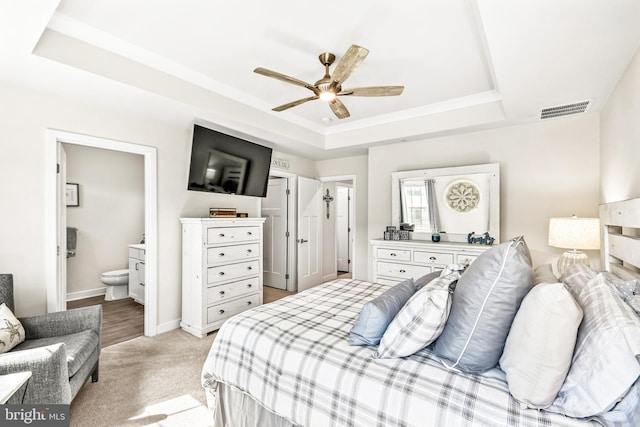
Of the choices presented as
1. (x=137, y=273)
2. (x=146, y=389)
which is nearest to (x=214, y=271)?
(x=146, y=389)

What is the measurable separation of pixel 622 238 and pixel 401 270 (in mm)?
2112

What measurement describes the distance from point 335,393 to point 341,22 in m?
2.21

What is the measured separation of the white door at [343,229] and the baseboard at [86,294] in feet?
14.8

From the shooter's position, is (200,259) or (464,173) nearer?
(200,259)

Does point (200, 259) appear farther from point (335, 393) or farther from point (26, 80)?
point (335, 393)

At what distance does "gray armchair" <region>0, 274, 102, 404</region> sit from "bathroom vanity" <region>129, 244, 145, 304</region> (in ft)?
6.73

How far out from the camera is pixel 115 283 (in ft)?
14.3

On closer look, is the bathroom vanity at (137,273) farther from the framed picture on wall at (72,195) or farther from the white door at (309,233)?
the white door at (309,233)

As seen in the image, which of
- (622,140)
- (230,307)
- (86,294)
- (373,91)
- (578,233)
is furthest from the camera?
(86,294)

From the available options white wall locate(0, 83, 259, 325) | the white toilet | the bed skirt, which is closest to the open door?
white wall locate(0, 83, 259, 325)

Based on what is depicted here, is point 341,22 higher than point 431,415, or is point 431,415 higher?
point 341,22

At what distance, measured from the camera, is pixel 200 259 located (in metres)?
3.18

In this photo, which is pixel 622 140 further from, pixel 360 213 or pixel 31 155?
pixel 31 155

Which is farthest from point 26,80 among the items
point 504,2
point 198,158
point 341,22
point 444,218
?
point 444,218
